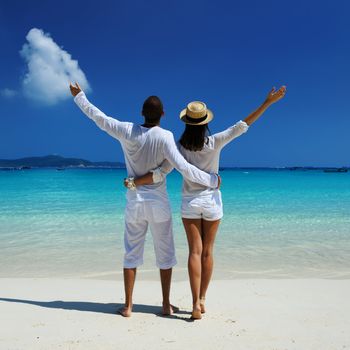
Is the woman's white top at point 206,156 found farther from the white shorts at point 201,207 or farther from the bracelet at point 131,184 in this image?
the bracelet at point 131,184

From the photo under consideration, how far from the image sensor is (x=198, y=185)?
3637mm

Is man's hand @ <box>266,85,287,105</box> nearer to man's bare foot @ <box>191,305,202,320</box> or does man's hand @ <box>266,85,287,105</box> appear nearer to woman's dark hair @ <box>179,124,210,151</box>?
woman's dark hair @ <box>179,124,210,151</box>

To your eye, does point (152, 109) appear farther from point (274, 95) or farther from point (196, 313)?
point (196, 313)

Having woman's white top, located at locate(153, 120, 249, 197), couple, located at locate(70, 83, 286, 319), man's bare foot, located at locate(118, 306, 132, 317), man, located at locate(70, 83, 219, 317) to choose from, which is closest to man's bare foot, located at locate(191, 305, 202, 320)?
couple, located at locate(70, 83, 286, 319)

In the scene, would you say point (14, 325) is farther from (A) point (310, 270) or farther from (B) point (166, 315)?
(A) point (310, 270)

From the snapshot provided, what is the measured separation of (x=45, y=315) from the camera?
3.73 m

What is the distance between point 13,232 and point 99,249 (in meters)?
3.10

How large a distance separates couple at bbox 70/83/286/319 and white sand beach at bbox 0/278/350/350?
307mm

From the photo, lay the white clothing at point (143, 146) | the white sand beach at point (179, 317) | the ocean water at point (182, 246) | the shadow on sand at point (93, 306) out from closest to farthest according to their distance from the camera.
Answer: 1. the white sand beach at point (179, 317)
2. the white clothing at point (143, 146)
3. the shadow on sand at point (93, 306)
4. the ocean water at point (182, 246)

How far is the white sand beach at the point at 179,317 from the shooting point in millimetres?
3096

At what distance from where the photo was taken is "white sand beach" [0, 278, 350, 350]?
10.2 feet

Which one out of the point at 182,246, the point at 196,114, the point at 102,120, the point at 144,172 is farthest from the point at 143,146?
the point at 182,246

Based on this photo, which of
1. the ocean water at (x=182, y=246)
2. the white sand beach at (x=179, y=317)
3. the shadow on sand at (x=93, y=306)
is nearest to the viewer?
the white sand beach at (x=179, y=317)

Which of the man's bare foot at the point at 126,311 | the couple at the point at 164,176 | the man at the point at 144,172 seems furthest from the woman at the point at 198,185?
the man's bare foot at the point at 126,311
